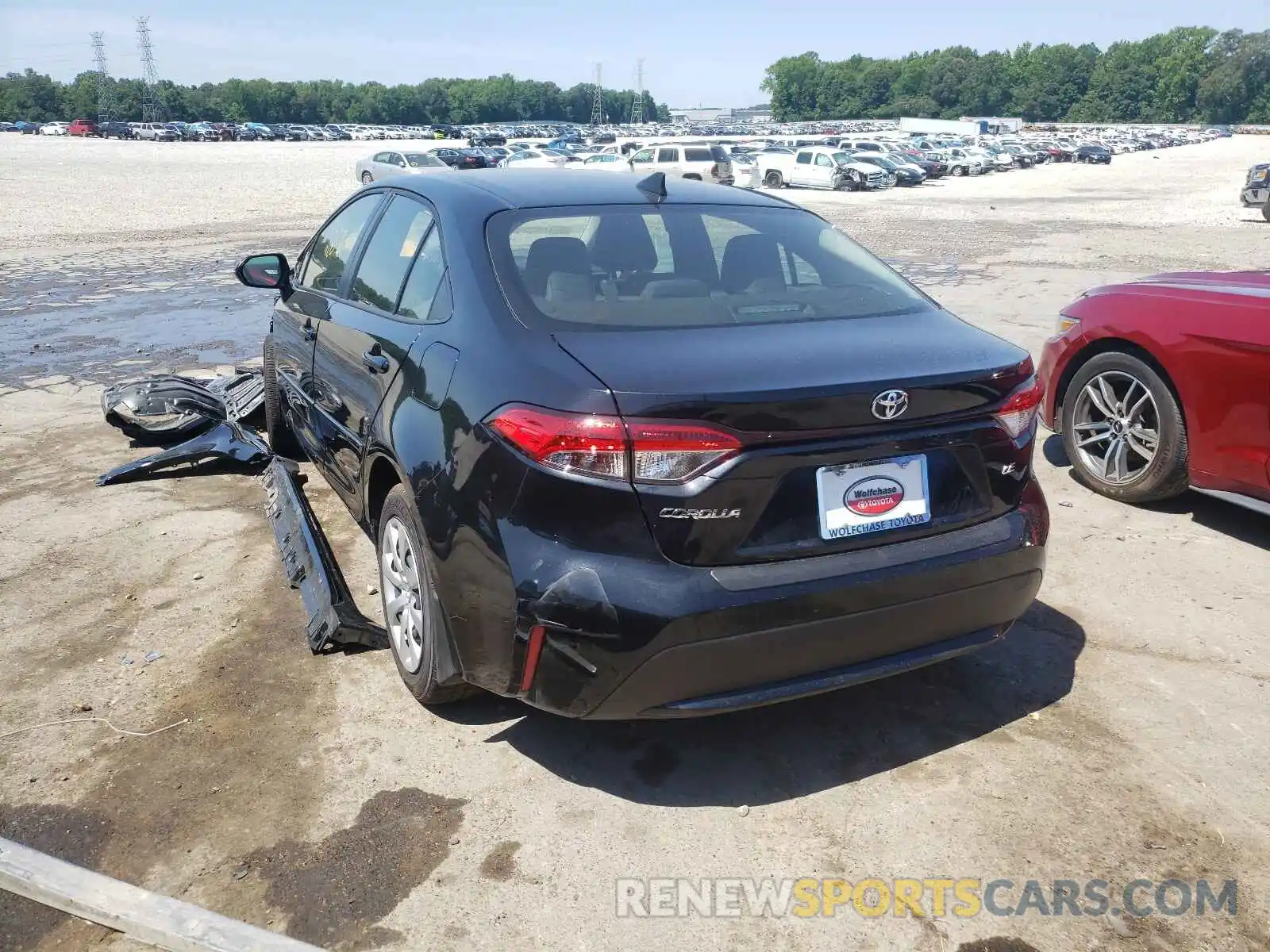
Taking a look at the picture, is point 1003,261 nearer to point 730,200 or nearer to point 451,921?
point 730,200

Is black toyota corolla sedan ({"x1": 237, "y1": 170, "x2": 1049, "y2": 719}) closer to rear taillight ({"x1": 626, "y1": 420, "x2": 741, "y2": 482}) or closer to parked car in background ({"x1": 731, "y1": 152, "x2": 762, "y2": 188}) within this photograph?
rear taillight ({"x1": 626, "y1": 420, "x2": 741, "y2": 482})

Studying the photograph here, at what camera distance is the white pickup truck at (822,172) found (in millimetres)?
37844

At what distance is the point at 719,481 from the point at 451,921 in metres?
1.25

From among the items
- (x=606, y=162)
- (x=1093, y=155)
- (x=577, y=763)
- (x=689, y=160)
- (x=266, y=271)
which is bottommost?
(x=1093, y=155)

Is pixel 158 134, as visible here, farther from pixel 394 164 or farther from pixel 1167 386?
pixel 1167 386

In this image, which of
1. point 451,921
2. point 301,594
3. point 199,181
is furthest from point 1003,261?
point 199,181

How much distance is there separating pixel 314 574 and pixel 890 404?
245 cm

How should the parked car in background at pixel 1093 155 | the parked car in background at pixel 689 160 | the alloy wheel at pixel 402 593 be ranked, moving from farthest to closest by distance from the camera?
the parked car in background at pixel 1093 155 → the parked car in background at pixel 689 160 → the alloy wheel at pixel 402 593

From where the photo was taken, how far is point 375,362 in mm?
3562

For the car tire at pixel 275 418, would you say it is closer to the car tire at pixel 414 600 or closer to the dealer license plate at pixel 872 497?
the car tire at pixel 414 600

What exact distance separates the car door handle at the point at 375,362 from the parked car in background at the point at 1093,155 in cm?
7158

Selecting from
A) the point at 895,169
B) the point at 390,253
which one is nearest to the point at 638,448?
the point at 390,253

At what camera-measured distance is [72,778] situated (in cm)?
309

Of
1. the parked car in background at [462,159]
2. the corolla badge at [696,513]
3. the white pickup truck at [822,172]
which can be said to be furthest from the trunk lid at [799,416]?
the parked car in background at [462,159]
